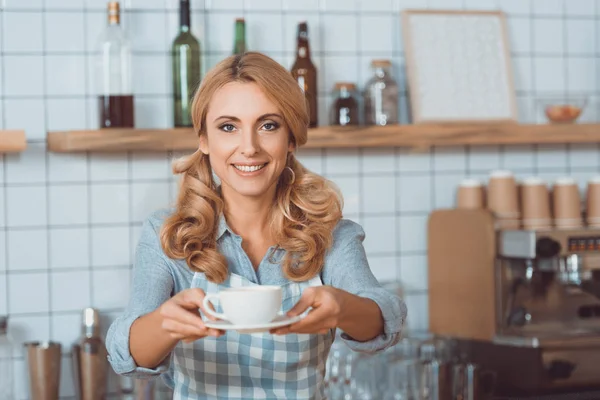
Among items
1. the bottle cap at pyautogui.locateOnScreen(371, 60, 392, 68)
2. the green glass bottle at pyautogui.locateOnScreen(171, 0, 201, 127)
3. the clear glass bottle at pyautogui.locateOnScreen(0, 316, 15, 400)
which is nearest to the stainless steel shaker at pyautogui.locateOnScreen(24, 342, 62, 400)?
the clear glass bottle at pyautogui.locateOnScreen(0, 316, 15, 400)

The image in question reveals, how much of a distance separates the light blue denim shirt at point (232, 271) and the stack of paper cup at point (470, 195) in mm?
1152

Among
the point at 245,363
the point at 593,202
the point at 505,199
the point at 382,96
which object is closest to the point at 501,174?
the point at 505,199

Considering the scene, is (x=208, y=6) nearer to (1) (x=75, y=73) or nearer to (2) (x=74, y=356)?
(1) (x=75, y=73)

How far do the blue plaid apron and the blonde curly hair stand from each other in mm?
41

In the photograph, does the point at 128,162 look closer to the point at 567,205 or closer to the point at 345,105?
the point at 345,105

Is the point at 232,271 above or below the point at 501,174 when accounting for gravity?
below

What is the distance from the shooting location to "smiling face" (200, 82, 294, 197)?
1.52 m

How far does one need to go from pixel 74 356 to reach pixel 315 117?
896 millimetres

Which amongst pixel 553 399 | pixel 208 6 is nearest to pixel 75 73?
pixel 208 6

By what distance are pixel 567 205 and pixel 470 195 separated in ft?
0.92

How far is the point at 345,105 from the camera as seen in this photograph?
2.67 m

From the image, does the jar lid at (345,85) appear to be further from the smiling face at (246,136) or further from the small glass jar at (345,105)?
the smiling face at (246,136)

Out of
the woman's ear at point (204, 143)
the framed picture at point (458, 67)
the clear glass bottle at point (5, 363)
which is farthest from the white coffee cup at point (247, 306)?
the framed picture at point (458, 67)

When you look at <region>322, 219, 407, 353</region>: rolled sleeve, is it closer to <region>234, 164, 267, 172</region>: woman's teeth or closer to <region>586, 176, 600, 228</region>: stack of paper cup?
<region>234, 164, 267, 172</region>: woman's teeth
